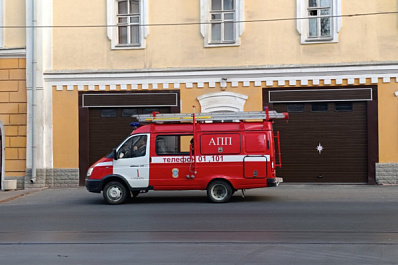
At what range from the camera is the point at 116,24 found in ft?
70.4

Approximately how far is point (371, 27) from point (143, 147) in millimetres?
9423

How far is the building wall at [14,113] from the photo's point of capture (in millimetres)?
21375

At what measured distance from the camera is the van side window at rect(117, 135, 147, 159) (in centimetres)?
1565

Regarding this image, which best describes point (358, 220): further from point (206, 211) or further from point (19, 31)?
point (19, 31)

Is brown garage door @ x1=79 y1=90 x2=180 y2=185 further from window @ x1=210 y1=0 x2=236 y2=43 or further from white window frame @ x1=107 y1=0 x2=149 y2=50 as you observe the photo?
window @ x1=210 y1=0 x2=236 y2=43

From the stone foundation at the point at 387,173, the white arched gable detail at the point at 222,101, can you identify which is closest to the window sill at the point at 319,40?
the white arched gable detail at the point at 222,101

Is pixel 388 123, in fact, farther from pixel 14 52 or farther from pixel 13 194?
pixel 14 52

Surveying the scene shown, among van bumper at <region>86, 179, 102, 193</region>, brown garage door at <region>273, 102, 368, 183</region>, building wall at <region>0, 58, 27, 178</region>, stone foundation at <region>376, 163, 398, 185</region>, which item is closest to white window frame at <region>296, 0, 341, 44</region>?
brown garage door at <region>273, 102, 368, 183</region>

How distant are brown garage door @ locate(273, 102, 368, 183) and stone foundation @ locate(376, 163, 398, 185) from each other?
18.5 inches

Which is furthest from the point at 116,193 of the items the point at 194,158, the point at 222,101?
the point at 222,101

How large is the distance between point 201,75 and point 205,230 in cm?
1040

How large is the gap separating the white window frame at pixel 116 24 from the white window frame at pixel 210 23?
6.68ft

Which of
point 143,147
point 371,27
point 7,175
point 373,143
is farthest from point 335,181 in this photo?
point 7,175

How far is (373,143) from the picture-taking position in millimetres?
19984
